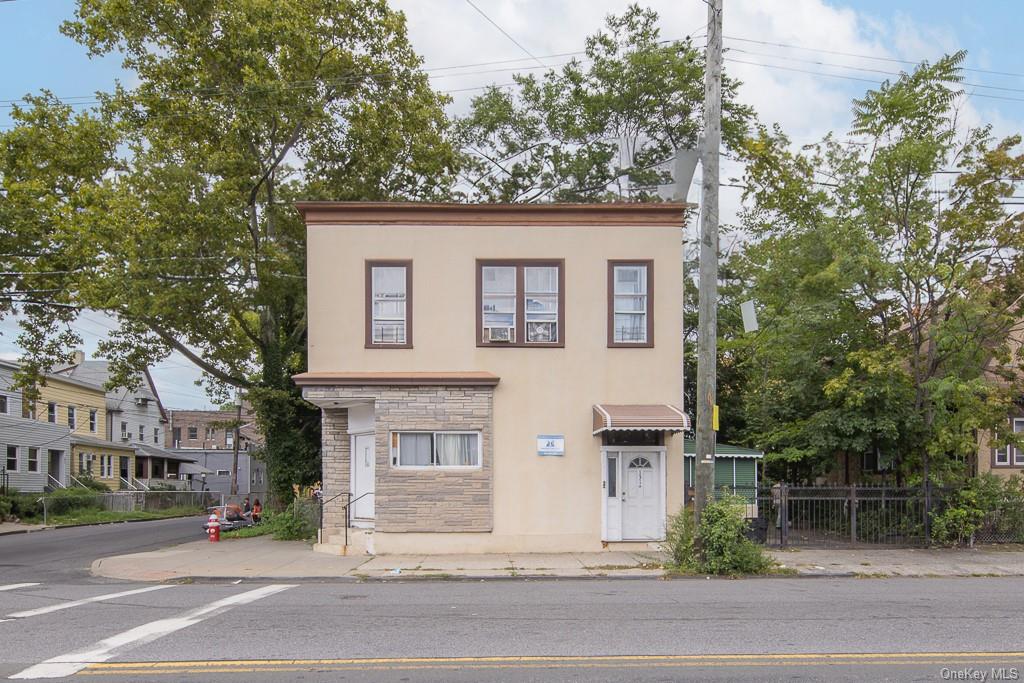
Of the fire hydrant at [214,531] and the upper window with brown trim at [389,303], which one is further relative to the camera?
the fire hydrant at [214,531]

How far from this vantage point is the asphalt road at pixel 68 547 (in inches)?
672

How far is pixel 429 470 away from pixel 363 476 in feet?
6.59

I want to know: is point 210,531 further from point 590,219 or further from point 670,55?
point 670,55

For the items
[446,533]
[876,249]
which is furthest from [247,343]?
[876,249]

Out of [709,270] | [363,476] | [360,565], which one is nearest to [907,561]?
[709,270]

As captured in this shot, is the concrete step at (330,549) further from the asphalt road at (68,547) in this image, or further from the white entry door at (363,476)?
the asphalt road at (68,547)

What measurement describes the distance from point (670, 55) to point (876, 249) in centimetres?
1494

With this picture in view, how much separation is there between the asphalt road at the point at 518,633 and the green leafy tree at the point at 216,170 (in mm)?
11891

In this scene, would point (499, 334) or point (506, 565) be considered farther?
point (499, 334)

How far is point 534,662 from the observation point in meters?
8.07

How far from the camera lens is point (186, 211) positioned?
23.6m

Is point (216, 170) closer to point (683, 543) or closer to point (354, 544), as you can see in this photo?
point (354, 544)

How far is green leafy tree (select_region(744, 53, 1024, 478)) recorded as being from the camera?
18812 mm

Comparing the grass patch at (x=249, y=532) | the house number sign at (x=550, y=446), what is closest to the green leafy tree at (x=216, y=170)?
the grass patch at (x=249, y=532)
